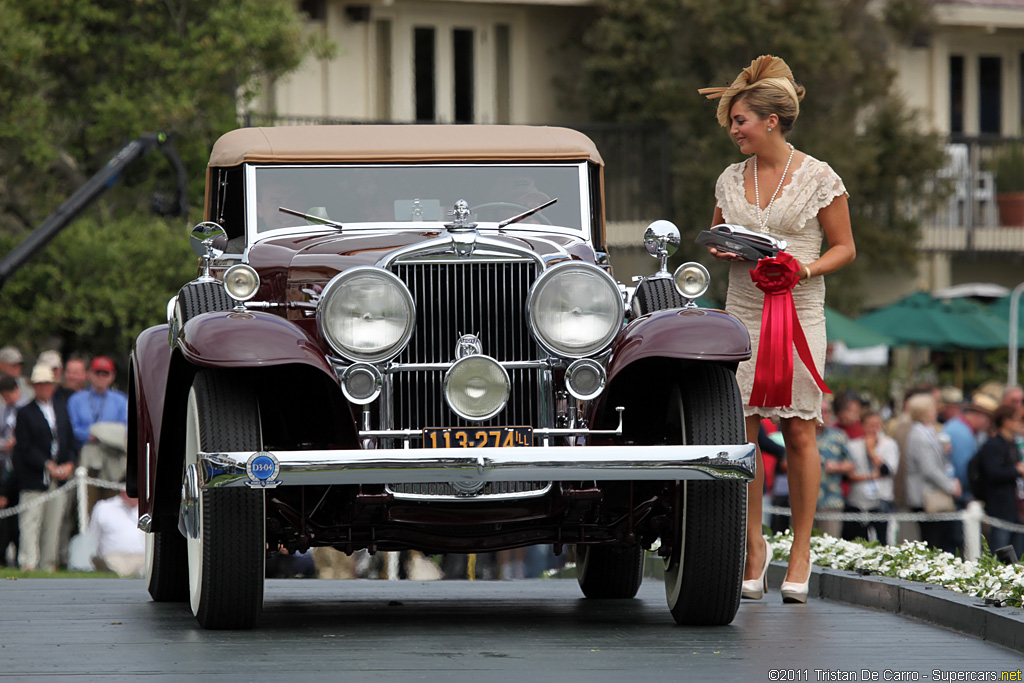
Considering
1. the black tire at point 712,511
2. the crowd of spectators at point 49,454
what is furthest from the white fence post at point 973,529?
the black tire at point 712,511

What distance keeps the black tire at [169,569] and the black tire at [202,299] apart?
136 centimetres

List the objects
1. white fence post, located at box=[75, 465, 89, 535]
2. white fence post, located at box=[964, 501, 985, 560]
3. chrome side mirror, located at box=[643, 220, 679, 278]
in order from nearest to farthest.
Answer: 1. chrome side mirror, located at box=[643, 220, 679, 278]
2. white fence post, located at box=[964, 501, 985, 560]
3. white fence post, located at box=[75, 465, 89, 535]

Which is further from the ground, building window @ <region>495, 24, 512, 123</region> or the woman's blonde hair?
building window @ <region>495, 24, 512, 123</region>

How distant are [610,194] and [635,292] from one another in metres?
17.2

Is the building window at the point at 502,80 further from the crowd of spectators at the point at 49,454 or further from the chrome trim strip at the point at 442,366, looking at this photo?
the chrome trim strip at the point at 442,366

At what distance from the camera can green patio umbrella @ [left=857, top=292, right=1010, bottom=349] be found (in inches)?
844

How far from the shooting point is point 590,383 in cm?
632

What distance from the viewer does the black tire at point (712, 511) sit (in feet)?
20.2

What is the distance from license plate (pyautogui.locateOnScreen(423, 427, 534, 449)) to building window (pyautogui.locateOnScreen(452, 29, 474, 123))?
18.9m

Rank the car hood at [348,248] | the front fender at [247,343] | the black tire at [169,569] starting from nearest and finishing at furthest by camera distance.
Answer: the front fender at [247,343] → the car hood at [348,248] → the black tire at [169,569]

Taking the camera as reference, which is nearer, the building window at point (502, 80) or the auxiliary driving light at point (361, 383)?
the auxiliary driving light at point (361, 383)

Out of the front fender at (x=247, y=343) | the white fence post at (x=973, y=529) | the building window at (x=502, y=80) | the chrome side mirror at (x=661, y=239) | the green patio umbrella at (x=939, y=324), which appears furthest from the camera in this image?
the building window at (x=502, y=80)

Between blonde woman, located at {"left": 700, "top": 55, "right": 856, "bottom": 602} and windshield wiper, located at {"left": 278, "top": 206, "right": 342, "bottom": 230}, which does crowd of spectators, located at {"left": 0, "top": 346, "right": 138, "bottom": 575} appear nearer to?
windshield wiper, located at {"left": 278, "top": 206, "right": 342, "bottom": 230}

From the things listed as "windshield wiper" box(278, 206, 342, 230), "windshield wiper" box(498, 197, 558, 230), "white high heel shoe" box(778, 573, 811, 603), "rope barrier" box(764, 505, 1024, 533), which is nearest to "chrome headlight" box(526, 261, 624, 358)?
"windshield wiper" box(498, 197, 558, 230)
